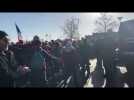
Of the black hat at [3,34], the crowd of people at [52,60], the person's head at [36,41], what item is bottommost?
the crowd of people at [52,60]

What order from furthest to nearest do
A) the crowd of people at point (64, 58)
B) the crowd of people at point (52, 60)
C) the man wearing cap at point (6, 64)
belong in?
the crowd of people at point (64, 58)
the crowd of people at point (52, 60)
the man wearing cap at point (6, 64)

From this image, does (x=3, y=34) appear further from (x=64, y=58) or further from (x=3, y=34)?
(x=64, y=58)

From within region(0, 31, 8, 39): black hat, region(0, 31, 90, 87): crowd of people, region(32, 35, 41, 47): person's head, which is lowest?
region(0, 31, 90, 87): crowd of people

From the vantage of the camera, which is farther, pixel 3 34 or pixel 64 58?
pixel 64 58

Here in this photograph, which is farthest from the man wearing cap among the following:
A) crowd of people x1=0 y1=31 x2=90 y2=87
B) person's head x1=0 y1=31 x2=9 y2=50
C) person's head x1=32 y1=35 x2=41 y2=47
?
person's head x1=32 y1=35 x2=41 y2=47

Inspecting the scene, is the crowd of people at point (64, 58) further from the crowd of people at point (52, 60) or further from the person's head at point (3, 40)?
the person's head at point (3, 40)

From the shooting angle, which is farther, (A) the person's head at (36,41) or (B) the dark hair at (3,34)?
(A) the person's head at (36,41)

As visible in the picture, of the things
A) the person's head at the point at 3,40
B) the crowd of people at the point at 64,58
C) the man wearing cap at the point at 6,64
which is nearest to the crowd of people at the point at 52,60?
the crowd of people at the point at 64,58

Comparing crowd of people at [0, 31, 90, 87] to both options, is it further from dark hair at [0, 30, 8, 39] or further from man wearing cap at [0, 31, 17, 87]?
dark hair at [0, 30, 8, 39]

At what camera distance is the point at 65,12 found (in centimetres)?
325

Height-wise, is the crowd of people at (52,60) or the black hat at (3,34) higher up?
the black hat at (3,34)

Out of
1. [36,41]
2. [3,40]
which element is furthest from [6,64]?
[36,41]
